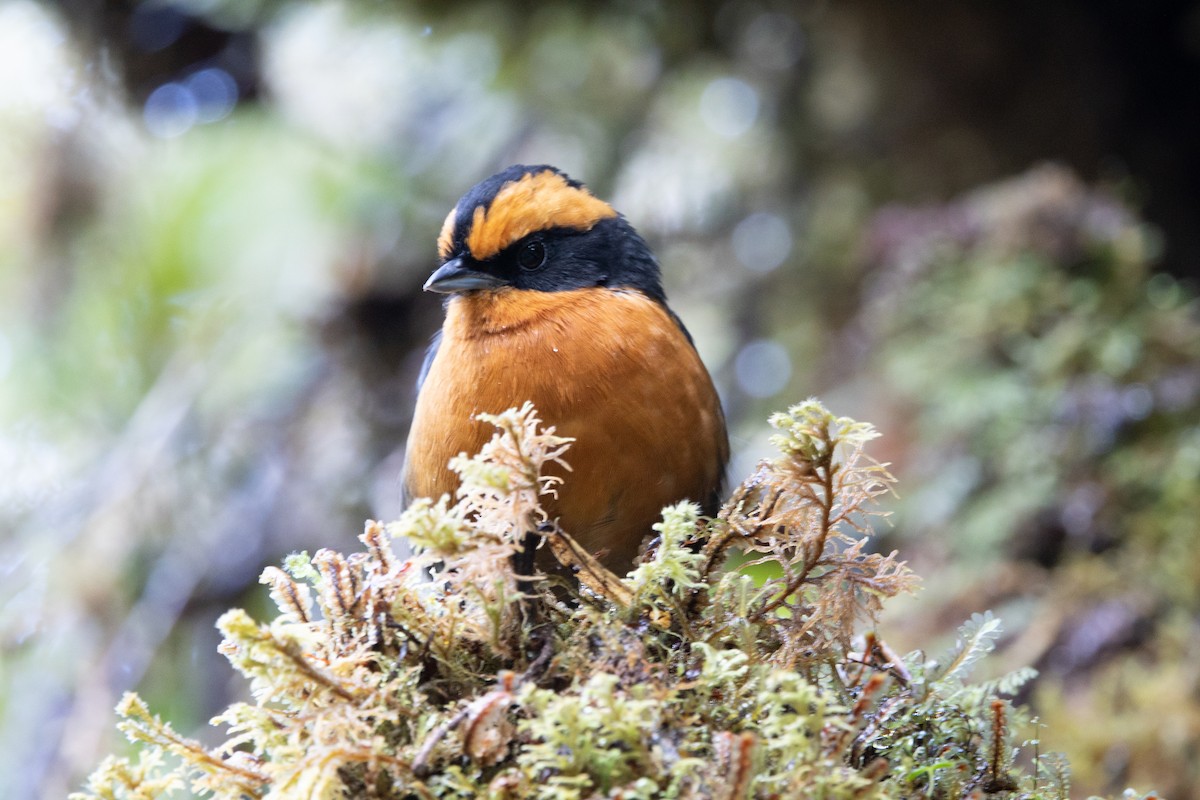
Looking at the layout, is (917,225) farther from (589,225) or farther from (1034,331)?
(589,225)

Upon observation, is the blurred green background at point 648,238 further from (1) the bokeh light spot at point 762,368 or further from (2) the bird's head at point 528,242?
(2) the bird's head at point 528,242

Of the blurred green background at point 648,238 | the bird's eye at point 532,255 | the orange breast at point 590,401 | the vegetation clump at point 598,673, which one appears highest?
the blurred green background at point 648,238

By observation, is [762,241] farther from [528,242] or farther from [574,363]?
[574,363]

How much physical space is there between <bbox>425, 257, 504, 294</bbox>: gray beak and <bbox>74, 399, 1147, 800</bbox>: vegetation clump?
1.28m

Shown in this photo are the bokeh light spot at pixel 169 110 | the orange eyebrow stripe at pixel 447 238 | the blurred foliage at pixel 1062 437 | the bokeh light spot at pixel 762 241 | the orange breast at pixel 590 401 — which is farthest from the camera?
the bokeh light spot at pixel 762 241

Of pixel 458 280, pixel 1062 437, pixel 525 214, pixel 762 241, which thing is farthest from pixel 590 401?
pixel 762 241

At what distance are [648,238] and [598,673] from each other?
488 centimetres

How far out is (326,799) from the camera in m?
1.36

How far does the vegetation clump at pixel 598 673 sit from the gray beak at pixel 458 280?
4.20 ft

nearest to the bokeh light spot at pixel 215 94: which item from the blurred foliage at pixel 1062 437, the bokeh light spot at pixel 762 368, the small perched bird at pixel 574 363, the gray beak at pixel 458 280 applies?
the bokeh light spot at pixel 762 368

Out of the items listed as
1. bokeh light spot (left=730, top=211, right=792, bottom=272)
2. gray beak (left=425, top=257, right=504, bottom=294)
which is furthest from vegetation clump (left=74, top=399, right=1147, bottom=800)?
bokeh light spot (left=730, top=211, right=792, bottom=272)

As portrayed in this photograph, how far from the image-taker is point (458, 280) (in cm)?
287

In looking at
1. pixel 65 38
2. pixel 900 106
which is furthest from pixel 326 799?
pixel 900 106

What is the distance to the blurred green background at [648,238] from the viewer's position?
4.33m
